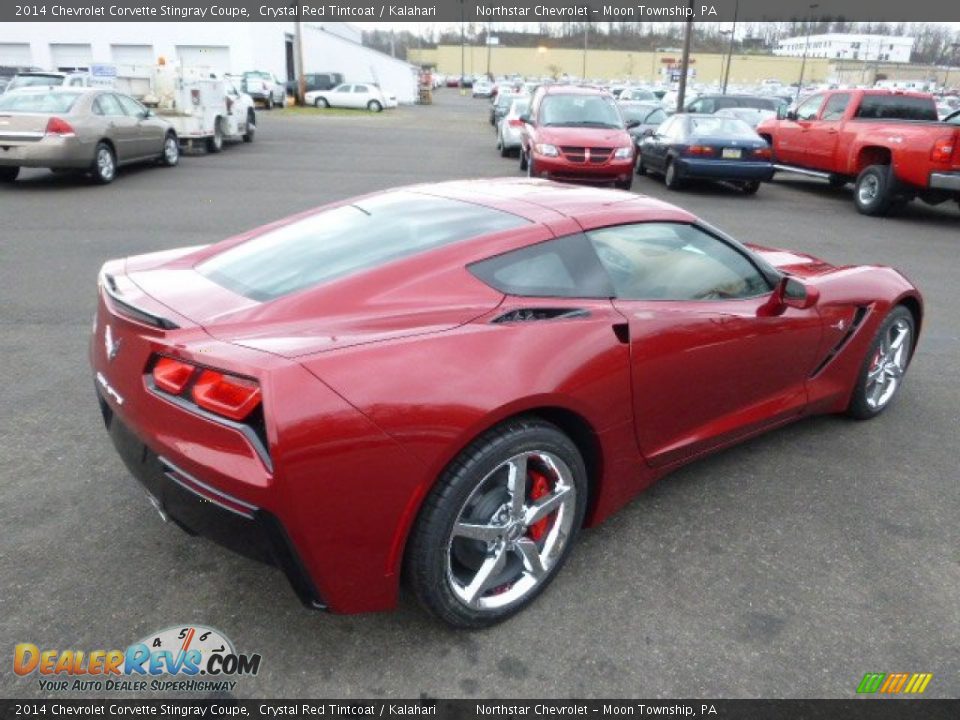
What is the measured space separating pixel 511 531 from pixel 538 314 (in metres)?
0.75

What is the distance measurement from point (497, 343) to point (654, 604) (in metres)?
1.15

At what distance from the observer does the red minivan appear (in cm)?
1228

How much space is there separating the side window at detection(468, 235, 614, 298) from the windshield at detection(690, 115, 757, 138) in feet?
37.9

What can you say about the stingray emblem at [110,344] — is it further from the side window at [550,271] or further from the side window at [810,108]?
the side window at [810,108]

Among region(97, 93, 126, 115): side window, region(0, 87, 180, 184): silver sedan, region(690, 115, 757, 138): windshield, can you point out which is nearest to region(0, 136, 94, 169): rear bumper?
region(0, 87, 180, 184): silver sedan

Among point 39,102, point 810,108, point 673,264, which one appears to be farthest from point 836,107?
point 39,102

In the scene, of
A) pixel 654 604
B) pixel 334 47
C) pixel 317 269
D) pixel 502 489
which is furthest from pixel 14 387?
pixel 334 47

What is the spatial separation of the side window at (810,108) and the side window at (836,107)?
0.25 m

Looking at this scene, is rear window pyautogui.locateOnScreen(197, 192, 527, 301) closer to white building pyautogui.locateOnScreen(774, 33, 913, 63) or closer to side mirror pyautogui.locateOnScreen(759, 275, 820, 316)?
side mirror pyautogui.locateOnScreen(759, 275, 820, 316)

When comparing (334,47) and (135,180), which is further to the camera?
(334,47)

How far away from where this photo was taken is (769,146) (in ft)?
44.4

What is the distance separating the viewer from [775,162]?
48.5 feet

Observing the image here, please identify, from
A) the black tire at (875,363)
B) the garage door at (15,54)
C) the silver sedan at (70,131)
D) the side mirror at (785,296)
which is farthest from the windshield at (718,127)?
the garage door at (15,54)

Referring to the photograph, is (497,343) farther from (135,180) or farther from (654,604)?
(135,180)
